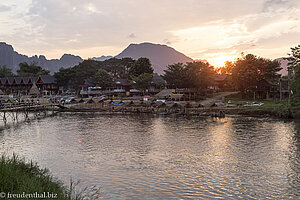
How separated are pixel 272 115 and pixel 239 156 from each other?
29.1m

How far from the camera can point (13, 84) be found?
102 metres

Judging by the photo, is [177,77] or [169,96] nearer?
[169,96]

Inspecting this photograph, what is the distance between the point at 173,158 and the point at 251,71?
50834mm

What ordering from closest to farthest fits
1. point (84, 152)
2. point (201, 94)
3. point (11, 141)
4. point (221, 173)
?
point (221, 173)
point (84, 152)
point (11, 141)
point (201, 94)

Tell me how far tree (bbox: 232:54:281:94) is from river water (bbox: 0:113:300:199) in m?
25.6

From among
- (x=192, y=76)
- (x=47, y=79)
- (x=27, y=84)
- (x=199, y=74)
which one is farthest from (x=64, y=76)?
(x=199, y=74)

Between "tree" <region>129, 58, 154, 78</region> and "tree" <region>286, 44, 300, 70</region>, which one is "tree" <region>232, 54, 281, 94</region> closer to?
"tree" <region>286, 44, 300, 70</region>

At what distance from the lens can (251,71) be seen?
2606 inches

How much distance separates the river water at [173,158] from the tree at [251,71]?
1008 inches

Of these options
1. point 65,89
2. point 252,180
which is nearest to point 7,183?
point 252,180

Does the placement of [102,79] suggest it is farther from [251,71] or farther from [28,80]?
[251,71]

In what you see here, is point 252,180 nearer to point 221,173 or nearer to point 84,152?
point 221,173

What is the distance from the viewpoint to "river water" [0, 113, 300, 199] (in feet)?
56.8

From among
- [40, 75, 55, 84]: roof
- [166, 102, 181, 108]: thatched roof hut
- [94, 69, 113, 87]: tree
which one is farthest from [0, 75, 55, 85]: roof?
[166, 102, 181, 108]: thatched roof hut
